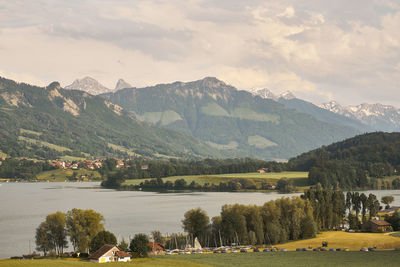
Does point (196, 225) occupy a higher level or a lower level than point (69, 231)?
lower

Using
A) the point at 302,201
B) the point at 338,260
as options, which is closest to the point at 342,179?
the point at 302,201

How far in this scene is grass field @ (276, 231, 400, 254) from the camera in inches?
3039

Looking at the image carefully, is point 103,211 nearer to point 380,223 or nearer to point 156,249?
point 156,249

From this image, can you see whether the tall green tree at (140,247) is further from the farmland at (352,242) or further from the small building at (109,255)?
the farmland at (352,242)

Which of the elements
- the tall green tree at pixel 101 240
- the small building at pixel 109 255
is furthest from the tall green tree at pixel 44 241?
the small building at pixel 109 255

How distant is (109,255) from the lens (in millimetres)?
68000

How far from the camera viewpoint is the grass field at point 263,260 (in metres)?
62.0

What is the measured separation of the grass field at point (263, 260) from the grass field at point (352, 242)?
5.88 metres

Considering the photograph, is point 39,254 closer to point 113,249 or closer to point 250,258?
point 113,249

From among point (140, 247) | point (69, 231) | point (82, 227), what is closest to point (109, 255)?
point (140, 247)

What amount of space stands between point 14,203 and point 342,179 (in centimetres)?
11461

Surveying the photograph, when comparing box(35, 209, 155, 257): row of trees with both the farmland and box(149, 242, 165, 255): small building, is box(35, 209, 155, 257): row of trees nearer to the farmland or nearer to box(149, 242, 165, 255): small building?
box(149, 242, 165, 255): small building

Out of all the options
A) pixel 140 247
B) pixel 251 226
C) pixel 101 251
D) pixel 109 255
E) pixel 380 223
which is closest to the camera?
pixel 109 255

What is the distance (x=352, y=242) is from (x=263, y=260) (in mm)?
20248
